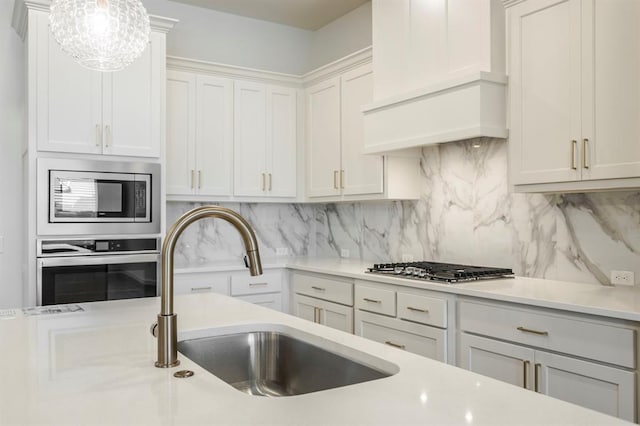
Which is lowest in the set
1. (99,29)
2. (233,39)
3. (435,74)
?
(99,29)

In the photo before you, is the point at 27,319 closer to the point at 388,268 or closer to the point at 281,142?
the point at 388,268

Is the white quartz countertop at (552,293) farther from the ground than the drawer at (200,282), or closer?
farther from the ground

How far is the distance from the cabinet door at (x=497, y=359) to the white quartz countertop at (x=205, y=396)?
3.74ft

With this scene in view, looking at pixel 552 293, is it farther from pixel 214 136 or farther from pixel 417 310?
pixel 214 136

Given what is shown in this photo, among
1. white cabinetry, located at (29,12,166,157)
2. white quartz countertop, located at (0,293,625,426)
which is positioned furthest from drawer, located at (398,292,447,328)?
white cabinetry, located at (29,12,166,157)

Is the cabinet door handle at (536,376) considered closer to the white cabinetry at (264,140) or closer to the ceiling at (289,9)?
the white cabinetry at (264,140)

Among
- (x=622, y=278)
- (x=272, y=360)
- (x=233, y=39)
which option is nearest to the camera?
(x=272, y=360)

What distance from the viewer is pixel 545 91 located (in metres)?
2.63

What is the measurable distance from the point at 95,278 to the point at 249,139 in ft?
5.19

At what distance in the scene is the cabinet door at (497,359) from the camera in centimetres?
238

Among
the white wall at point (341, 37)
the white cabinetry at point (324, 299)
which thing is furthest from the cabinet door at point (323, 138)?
the white cabinetry at point (324, 299)

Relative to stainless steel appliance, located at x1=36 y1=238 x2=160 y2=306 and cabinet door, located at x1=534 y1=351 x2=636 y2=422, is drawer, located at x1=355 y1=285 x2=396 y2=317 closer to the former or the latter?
cabinet door, located at x1=534 y1=351 x2=636 y2=422

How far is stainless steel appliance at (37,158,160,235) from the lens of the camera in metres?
3.27

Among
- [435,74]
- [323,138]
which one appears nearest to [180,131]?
[323,138]
